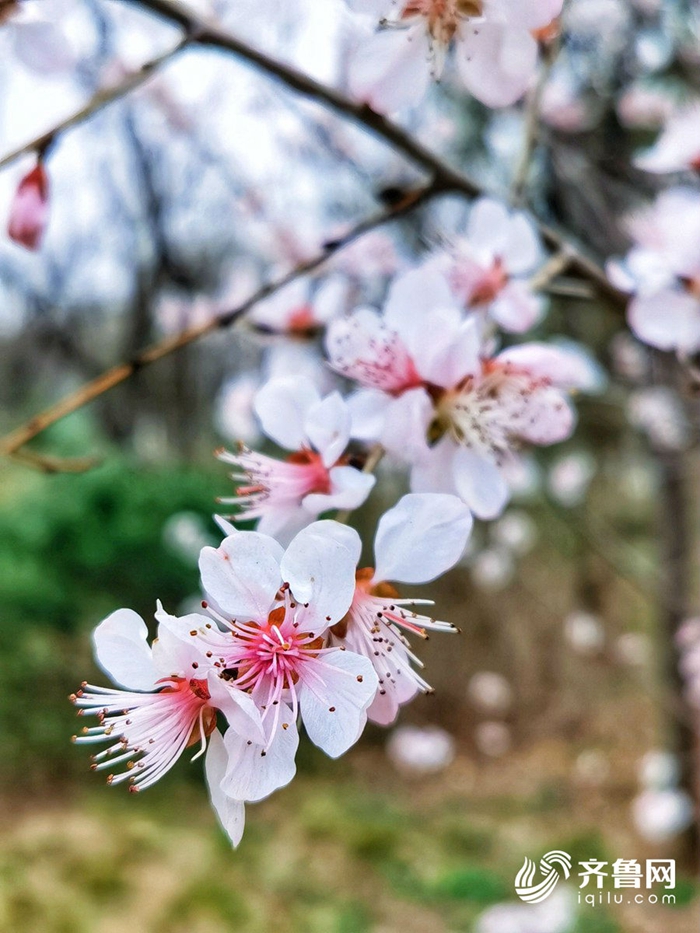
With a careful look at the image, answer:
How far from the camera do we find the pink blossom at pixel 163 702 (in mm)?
409

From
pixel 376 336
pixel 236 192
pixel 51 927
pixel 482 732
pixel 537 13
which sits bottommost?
pixel 482 732

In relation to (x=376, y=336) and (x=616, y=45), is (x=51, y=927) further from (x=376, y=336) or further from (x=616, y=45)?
(x=616, y=45)

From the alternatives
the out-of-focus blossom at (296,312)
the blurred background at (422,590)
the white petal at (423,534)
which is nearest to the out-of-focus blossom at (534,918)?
the blurred background at (422,590)

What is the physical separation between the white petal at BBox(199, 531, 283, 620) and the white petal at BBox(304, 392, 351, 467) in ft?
0.43

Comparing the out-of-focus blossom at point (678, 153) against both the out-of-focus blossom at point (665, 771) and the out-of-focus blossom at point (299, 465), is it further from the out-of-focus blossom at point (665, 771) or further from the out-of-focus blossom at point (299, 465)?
the out-of-focus blossom at point (665, 771)

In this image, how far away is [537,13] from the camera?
47 cm

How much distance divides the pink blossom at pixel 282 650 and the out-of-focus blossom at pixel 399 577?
0.04m

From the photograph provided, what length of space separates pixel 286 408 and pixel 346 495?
4.5 inches

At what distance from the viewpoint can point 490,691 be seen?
4359 mm

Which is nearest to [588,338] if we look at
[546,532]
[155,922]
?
[546,532]

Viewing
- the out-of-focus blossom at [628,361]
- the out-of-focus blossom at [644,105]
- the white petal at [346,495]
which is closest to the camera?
the white petal at [346,495]

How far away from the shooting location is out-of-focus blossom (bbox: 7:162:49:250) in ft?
2.23

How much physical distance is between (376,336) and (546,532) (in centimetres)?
426

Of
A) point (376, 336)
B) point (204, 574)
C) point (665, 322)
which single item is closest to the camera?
point (204, 574)
